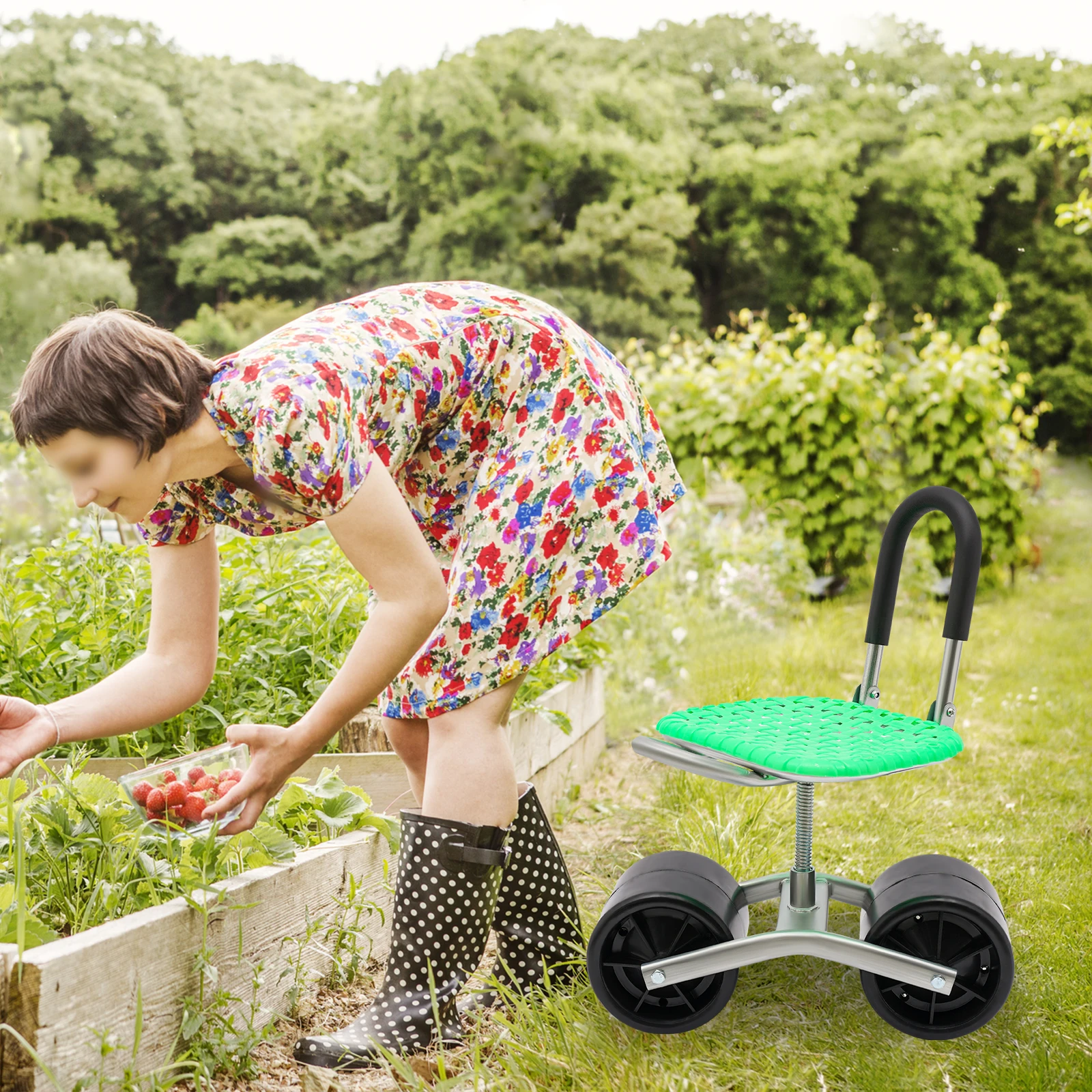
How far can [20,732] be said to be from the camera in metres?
1.53

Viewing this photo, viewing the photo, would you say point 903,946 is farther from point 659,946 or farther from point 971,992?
point 659,946

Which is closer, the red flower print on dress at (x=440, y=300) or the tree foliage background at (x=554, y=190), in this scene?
the red flower print on dress at (x=440, y=300)

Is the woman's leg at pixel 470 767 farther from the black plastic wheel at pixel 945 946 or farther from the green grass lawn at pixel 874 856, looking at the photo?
the black plastic wheel at pixel 945 946

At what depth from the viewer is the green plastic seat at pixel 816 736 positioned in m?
1.42

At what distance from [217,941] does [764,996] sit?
876 mm

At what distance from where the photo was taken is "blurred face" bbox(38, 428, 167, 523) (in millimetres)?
1324

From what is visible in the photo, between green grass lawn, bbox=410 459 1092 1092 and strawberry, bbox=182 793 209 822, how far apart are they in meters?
0.54

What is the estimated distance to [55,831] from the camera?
1595 millimetres

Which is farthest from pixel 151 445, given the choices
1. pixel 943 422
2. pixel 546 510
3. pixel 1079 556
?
pixel 1079 556

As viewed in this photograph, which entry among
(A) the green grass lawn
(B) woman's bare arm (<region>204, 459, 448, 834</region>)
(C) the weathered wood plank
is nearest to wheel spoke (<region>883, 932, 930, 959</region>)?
(A) the green grass lawn

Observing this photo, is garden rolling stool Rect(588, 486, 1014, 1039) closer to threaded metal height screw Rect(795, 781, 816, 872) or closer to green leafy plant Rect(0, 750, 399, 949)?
threaded metal height screw Rect(795, 781, 816, 872)

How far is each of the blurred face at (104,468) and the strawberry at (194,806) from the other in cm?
47

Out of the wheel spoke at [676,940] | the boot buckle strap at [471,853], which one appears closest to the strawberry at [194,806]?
the boot buckle strap at [471,853]

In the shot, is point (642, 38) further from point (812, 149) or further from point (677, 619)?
point (677, 619)
